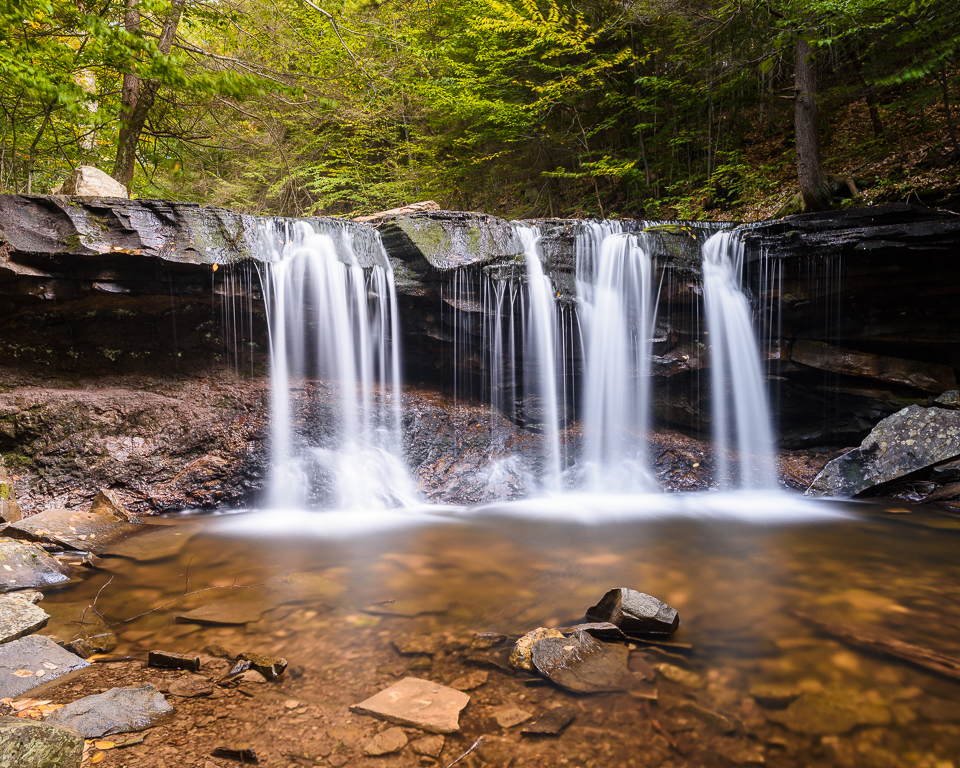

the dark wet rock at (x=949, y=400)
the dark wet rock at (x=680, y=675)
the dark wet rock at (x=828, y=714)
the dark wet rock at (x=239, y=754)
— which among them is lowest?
the dark wet rock at (x=680, y=675)

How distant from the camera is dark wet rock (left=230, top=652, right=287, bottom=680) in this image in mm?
2645

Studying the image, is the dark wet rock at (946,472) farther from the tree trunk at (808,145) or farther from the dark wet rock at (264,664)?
the dark wet rock at (264,664)

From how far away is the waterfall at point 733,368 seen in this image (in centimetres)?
774

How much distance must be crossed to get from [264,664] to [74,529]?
3.61 meters

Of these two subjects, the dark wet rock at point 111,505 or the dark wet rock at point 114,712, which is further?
the dark wet rock at point 111,505

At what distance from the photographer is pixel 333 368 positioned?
777cm

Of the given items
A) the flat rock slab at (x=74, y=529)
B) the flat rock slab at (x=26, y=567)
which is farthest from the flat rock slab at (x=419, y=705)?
the flat rock slab at (x=74, y=529)

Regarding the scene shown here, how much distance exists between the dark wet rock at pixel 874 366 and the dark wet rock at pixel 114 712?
8603mm

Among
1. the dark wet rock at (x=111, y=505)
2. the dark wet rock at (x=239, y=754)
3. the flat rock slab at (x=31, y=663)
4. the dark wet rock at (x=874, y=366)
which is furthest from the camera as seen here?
the dark wet rock at (x=874, y=366)

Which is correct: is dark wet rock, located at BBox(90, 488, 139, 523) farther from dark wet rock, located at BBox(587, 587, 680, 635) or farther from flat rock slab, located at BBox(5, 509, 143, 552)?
dark wet rock, located at BBox(587, 587, 680, 635)

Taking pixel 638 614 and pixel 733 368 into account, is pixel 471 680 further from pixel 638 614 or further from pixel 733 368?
pixel 733 368

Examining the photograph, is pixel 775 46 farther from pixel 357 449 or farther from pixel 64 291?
pixel 64 291

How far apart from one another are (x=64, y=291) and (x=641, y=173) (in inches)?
426

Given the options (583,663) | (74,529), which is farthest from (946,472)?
(74,529)
